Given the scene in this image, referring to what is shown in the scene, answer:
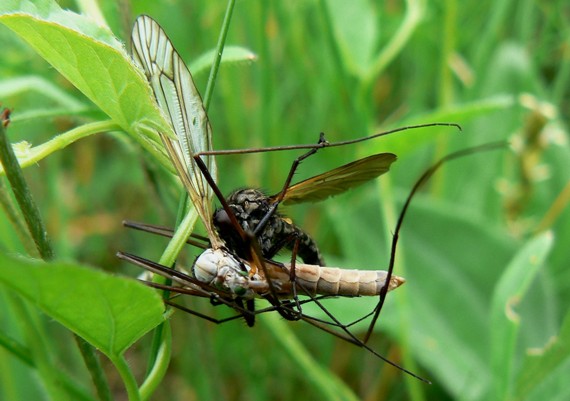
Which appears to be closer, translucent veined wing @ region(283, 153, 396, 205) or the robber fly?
the robber fly

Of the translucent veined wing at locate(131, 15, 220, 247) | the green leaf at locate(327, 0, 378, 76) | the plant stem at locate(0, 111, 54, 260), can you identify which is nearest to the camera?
the plant stem at locate(0, 111, 54, 260)

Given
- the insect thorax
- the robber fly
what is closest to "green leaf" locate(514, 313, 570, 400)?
the robber fly

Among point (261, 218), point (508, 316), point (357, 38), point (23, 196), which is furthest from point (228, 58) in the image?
point (357, 38)

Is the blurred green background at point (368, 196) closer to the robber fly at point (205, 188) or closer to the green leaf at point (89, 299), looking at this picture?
the robber fly at point (205, 188)

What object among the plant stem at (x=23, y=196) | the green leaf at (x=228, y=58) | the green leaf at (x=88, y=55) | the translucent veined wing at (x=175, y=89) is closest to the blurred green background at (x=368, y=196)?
the green leaf at (x=228, y=58)

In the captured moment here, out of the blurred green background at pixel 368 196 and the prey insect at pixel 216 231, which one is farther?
the blurred green background at pixel 368 196

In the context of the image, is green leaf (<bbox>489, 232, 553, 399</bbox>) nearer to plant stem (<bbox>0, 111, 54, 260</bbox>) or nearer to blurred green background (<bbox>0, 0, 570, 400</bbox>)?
blurred green background (<bbox>0, 0, 570, 400</bbox>)
